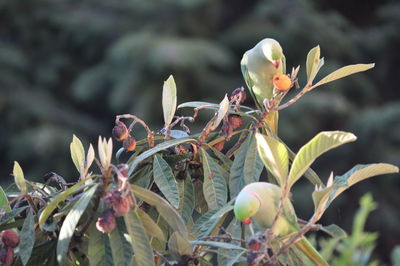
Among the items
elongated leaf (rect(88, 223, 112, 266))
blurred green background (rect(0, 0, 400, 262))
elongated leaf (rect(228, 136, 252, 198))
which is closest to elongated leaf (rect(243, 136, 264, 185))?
elongated leaf (rect(228, 136, 252, 198))

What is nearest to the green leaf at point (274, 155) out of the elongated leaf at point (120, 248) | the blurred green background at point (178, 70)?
the elongated leaf at point (120, 248)

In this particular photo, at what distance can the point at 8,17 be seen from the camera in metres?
5.11

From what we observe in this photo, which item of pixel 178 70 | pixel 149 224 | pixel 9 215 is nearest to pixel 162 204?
pixel 149 224

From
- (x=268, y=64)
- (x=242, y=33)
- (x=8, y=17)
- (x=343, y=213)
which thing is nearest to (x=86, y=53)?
(x=8, y=17)

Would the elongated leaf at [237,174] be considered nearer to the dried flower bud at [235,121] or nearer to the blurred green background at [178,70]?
the dried flower bud at [235,121]

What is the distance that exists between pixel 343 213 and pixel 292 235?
405cm

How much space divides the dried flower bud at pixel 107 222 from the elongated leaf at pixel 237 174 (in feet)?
0.37

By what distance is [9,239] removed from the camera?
43cm

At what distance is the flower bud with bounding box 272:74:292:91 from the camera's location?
0.48 metres

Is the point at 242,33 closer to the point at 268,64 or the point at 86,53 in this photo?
the point at 86,53

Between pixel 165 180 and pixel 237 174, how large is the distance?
0.06m

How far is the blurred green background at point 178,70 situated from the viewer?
165 inches

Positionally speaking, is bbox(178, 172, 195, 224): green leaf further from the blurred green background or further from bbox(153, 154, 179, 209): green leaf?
the blurred green background

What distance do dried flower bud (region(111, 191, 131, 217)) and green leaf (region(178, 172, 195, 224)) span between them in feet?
0.33
